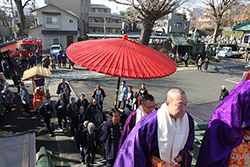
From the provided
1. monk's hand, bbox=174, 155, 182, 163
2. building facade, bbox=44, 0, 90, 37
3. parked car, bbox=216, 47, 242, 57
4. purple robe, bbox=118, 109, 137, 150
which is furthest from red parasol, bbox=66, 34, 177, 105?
building facade, bbox=44, 0, 90, 37

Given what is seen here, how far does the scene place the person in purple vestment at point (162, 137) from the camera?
1.72m

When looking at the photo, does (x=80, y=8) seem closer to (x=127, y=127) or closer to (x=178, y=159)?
(x=127, y=127)

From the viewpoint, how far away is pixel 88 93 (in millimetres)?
10570

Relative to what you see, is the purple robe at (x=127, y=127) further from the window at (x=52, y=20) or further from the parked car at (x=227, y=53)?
the parked car at (x=227, y=53)

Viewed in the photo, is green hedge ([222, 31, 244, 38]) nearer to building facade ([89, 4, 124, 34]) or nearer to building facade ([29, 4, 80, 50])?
building facade ([89, 4, 124, 34])

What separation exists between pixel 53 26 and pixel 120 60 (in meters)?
28.7

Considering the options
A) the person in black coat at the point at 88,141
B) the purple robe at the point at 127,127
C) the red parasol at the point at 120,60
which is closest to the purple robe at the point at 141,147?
the red parasol at the point at 120,60

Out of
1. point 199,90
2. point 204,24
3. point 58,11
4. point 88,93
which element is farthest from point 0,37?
point 204,24

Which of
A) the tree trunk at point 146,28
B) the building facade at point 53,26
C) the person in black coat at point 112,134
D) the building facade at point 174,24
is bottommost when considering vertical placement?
the person in black coat at point 112,134

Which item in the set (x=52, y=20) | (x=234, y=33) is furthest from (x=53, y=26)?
(x=234, y=33)

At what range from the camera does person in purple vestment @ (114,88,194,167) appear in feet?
5.65

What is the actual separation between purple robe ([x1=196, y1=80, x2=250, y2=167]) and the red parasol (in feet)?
3.09

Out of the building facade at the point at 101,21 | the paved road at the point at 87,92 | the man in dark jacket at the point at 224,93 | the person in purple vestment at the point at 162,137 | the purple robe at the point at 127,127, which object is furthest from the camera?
the building facade at the point at 101,21

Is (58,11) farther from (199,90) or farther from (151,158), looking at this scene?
(151,158)
